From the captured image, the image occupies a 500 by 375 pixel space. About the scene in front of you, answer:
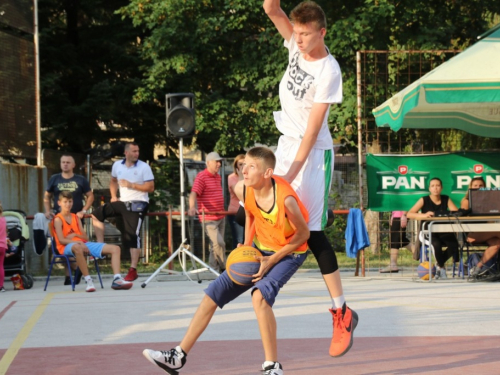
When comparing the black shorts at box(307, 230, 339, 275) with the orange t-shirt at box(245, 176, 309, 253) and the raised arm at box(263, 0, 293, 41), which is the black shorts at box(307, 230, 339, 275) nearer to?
the orange t-shirt at box(245, 176, 309, 253)

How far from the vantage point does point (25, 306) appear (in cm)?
1056

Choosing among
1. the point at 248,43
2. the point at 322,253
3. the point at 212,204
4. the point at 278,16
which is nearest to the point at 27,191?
the point at 212,204

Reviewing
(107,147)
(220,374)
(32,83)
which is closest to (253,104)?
(107,147)

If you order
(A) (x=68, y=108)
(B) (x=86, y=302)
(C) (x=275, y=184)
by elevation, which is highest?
(A) (x=68, y=108)

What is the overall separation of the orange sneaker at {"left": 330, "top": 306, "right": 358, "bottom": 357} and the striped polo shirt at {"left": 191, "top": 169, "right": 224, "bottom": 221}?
9.17 meters

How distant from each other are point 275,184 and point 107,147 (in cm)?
2139

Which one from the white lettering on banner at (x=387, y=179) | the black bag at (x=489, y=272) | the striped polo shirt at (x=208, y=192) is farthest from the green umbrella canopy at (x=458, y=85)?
the striped polo shirt at (x=208, y=192)

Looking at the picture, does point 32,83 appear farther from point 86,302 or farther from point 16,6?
point 86,302

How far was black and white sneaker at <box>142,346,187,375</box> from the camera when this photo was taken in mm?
5440

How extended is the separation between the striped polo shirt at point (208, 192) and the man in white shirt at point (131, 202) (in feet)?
3.77

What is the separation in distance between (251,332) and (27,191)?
1085 cm

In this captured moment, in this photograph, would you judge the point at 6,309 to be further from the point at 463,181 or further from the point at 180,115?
the point at 463,181

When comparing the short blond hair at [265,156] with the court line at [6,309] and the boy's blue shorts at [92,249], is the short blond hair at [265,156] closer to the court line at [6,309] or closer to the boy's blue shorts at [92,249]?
the court line at [6,309]

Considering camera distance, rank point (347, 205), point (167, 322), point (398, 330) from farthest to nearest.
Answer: point (347, 205)
point (167, 322)
point (398, 330)
